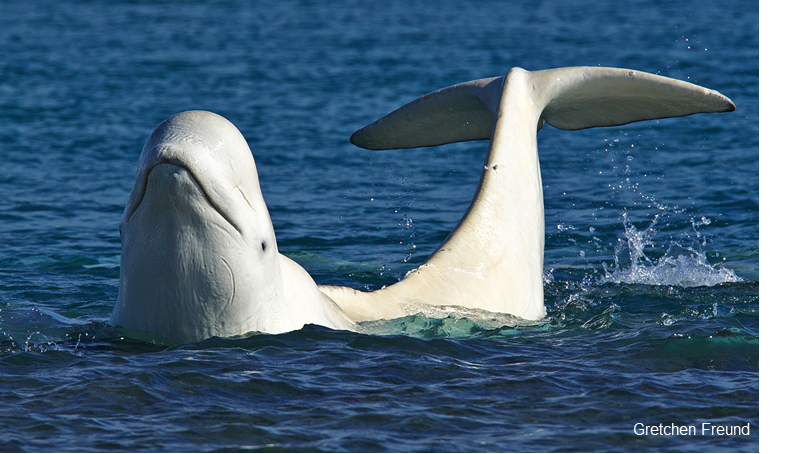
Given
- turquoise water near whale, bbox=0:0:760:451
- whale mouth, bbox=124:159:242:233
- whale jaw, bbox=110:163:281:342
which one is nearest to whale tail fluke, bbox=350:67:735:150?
turquoise water near whale, bbox=0:0:760:451

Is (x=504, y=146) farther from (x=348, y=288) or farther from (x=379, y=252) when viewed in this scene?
(x=379, y=252)

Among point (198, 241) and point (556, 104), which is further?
point (556, 104)

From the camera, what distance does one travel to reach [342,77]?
3122 centimetres

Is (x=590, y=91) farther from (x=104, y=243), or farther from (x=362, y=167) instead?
(x=362, y=167)

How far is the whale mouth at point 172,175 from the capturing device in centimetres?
635

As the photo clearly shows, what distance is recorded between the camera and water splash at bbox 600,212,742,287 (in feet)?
39.4

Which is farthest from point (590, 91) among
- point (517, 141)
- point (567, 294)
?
point (567, 294)

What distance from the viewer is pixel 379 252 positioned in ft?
48.5

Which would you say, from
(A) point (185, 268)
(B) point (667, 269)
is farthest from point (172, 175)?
(B) point (667, 269)

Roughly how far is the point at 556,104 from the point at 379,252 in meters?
4.75

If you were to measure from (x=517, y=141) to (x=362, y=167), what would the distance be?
36.9 ft

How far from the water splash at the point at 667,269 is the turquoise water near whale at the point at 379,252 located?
0.16ft

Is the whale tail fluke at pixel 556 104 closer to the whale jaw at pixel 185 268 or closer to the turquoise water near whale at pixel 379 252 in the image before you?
the turquoise water near whale at pixel 379 252

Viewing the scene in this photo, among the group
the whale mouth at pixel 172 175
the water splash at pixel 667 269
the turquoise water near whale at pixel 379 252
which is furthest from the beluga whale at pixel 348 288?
the water splash at pixel 667 269
